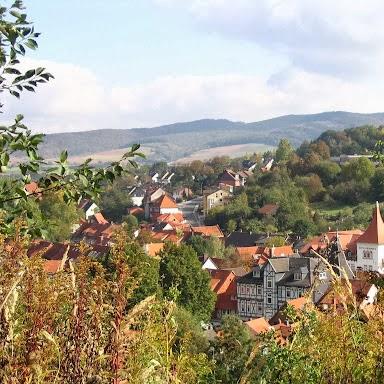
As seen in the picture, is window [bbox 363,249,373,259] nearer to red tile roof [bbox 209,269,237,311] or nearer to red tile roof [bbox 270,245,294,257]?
red tile roof [bbox 270,245,294,257]

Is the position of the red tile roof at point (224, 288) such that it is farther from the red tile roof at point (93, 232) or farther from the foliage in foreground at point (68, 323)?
the foliage in foreground at point (68, 323)

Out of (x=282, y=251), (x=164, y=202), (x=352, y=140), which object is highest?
(x=352, y=140)

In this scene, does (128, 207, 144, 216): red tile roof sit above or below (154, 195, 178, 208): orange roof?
below

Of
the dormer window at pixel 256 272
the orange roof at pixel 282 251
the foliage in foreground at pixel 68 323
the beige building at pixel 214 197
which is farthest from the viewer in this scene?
the beige building at pixel 214 197

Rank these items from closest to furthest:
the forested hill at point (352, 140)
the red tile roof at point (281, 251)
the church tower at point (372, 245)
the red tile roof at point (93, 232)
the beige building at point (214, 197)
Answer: the church tower at point (372, 245) < the red tile roof at point (281, 251) < the red tile roof at point (93, 232) < the beige building at point (214, 197) < the forested hill at point (352, 140)

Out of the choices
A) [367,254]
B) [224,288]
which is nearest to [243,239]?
[367,254]

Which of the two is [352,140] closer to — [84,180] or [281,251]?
[281,251]

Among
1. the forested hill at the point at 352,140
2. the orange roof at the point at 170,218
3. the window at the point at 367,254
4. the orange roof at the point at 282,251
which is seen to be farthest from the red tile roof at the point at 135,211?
the window at the point at 367,254

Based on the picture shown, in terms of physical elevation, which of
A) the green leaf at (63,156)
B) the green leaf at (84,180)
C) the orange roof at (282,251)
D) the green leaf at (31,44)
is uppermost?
the green leaf at (31,44)

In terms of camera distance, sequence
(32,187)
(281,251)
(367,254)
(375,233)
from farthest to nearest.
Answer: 1. (281,251)
2. (367,254)
3. (375,233)
4. (32,187)

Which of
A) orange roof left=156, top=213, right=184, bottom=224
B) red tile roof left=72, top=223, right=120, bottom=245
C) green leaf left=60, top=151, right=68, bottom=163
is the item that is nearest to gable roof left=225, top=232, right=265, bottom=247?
red tile roof left=72, top=223, right=120, bottom=245

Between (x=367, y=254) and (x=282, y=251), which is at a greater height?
(x=367, y=254)

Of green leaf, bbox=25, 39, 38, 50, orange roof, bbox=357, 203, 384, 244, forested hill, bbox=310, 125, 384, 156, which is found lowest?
orange roof, bbox=357, 203, 384, 244

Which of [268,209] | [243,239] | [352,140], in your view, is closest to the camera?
[243,239]
